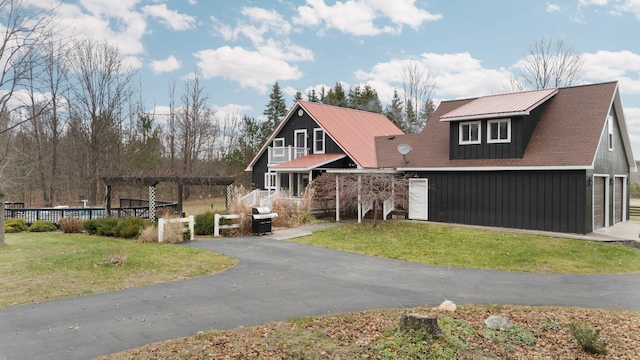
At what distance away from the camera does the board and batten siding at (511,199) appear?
16172mm

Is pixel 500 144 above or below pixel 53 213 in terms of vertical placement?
above

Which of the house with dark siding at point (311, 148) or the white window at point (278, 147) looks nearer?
the house with dark siding at point (311, 148)

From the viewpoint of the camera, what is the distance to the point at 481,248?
1419 cm

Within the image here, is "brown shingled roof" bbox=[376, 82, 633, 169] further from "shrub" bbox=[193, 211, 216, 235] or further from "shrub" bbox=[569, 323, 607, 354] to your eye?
"shrub" bbox=[569, 323, 607, 354]

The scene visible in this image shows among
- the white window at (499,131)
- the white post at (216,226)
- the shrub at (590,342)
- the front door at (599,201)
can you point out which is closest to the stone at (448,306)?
the shrub at (590,342)

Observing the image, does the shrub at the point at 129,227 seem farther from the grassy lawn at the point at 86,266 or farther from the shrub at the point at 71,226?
the shrub at the point at 71,226

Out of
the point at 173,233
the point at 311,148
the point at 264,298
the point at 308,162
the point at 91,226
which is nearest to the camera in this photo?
the point at 264,298

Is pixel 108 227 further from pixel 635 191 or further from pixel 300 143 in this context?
pixel 635 191

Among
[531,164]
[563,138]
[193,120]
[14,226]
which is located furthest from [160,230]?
[193,120]

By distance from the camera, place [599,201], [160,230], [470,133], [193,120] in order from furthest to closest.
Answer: [193,120]
[470,133]
[599,201]
[160,230]

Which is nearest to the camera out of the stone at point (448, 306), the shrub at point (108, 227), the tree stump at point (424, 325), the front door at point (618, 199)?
the tree stump at point (424, 325)

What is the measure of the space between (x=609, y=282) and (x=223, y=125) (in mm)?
42230

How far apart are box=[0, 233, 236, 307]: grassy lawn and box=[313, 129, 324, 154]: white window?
13980 mm

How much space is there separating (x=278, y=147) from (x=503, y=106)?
1388cm
